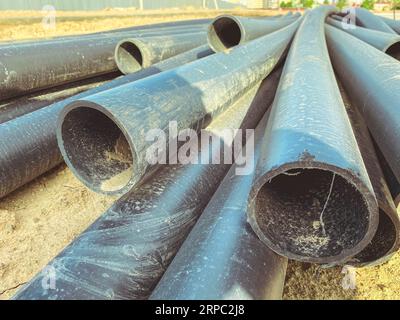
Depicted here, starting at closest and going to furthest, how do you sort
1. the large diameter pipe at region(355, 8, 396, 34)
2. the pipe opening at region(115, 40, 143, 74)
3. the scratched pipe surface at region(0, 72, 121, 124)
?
the scratched pipe surface at region(0, 72, 121, 124), the pipe opening at region(115, 40, 143, 74), the large diameter pipe at region(355, 8, 396, 34)

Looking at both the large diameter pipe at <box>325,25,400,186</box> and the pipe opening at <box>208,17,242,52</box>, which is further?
the pipe opening at <box>208,17,242,52</box>

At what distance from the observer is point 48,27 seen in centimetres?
873

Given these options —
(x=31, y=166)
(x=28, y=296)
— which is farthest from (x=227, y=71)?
(x=28, y=296)

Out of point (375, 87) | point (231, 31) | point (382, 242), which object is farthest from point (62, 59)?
point (382, 242)

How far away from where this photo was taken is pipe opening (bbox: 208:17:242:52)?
3.68m

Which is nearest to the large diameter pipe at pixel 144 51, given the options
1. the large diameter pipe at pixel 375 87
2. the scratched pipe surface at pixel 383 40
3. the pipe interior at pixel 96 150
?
the large diameter pipe at pixel 375 87

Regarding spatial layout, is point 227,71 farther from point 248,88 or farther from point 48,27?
point 48,27

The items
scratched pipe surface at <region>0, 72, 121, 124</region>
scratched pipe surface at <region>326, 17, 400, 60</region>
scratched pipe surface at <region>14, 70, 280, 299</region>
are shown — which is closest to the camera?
scratched pipe surface at <region>14, 70, 280, 299</region>

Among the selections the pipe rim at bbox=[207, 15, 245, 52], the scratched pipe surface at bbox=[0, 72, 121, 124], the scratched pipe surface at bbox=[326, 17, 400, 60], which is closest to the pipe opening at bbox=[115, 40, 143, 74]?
the scratched pipe surface at bbox=[0, 72, 121, 124]

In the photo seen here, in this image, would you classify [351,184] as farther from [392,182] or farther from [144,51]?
[144,51]

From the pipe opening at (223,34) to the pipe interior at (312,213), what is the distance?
7.94 ft

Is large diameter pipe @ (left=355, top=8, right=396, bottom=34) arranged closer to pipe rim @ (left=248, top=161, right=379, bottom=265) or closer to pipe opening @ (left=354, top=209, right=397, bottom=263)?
pipe opening @ (left=354, top=209, right=397, bottom=263)

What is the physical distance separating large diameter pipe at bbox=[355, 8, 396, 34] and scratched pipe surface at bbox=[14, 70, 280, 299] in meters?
4.49

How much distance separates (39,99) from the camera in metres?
3.32
